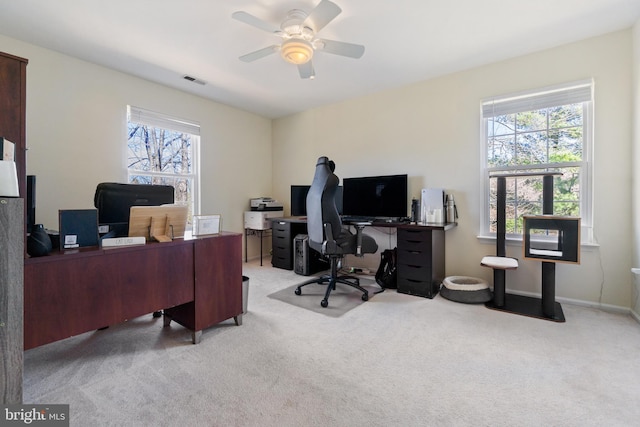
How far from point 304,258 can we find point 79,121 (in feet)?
9.89

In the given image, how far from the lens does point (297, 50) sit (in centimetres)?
233

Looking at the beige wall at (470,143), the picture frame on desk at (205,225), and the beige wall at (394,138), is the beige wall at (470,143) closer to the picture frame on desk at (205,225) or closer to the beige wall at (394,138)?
the beige wall at (394,138)

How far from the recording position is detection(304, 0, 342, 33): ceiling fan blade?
1.91m

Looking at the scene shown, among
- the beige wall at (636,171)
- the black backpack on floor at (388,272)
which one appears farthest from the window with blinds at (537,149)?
the black backpack on floor at (388,272)

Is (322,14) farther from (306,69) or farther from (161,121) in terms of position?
(161,121)

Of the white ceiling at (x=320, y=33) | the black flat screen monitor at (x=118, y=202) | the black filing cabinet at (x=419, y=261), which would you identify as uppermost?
the white ceiling at (x=320, y=33)

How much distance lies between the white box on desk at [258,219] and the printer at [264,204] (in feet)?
0.29

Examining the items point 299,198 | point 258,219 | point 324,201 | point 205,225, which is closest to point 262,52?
point 324,201

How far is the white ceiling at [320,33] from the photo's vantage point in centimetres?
219

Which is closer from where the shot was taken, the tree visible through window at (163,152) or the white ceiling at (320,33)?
the white ceiling at (320,33)

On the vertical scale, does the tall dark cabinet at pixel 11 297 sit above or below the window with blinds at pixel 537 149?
below

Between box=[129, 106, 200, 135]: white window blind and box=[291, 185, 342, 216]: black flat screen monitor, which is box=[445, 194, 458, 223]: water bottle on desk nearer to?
box=[291, 185, 342, 216]: black flat screen monitor

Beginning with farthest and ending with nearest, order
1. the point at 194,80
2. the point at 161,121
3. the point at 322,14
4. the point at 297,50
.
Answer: the point at 161,121 < the point at 194,80 < the point at 297,50 < the point at 322,14

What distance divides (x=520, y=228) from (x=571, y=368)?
1.74 meters
